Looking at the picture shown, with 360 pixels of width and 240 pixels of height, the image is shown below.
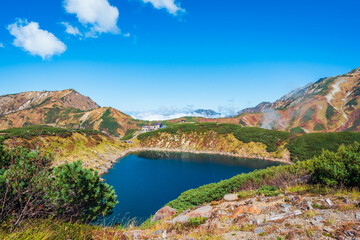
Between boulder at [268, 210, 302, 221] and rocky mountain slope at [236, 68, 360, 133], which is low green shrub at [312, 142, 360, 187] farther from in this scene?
rocky mountain slope at [236, 68, 360, 133]

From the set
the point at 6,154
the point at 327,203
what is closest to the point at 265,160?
the point at 327,203

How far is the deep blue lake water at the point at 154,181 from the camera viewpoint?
3991 centimetres

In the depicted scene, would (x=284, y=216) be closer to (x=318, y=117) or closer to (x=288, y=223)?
(x=288, y=223)

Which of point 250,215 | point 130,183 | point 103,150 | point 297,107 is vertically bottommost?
point 130,183

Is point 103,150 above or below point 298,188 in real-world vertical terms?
below

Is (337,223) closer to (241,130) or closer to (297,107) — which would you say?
(241,130)

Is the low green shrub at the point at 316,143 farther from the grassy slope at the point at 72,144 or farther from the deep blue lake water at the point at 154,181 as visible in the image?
the grassy slope at the point at 72,144

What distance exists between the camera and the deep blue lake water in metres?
39.9

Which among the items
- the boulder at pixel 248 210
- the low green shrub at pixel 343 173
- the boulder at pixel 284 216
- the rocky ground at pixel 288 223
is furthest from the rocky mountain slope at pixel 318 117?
the boulder at pixel 284 216

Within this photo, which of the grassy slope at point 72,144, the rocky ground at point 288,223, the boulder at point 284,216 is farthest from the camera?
the grassy slope at point 72,144

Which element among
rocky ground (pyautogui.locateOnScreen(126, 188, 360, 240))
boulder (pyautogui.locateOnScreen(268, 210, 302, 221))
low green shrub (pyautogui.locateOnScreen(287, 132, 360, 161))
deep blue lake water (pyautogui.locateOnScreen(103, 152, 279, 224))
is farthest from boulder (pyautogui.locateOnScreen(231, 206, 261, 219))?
low green shrub (pyautogui.locateOnScreen(287, 132, 360, 161))

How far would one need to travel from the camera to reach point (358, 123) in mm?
144625

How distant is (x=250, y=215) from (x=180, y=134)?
12747 cm

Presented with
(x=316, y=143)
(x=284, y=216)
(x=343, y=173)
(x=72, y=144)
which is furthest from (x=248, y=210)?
(x=316, y=143)
